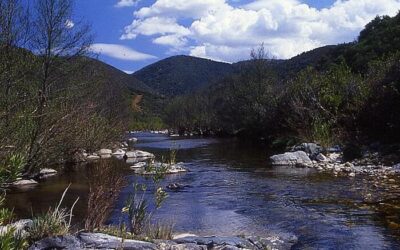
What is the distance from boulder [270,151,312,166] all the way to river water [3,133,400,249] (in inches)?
77.2

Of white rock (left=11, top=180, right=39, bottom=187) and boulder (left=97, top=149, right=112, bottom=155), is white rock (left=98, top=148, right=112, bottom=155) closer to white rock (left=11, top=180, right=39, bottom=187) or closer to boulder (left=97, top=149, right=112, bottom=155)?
boulder (left=97, top=149, right=112, bottom=155)

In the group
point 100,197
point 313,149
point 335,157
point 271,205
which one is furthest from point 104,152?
point 100,197

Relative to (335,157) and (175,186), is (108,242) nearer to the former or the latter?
(175,186)

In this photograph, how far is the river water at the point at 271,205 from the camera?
12375 millimetres

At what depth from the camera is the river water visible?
487 inches

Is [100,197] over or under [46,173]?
over

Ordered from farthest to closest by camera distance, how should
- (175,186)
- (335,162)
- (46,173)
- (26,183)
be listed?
1. (335,162)
2. (46,173)
3. (26,183)
4. (175,186)

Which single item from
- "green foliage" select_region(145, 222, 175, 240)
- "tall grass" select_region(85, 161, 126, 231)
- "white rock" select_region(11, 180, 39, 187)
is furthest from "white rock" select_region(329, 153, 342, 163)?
"tall grass" select_region(85, 161, 126, 231)

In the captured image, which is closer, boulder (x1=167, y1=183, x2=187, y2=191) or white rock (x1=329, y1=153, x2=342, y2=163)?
boulder (x1=167, y1=183, x2=187, y2=191)

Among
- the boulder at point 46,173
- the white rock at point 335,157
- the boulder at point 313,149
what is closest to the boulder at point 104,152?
the boulder at point 46,173

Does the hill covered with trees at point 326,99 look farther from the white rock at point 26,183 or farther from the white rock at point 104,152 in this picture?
the white rock at point 26,183

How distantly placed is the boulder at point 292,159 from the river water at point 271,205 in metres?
1.96

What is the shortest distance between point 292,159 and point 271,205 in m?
11.9

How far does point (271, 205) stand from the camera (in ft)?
53.6
